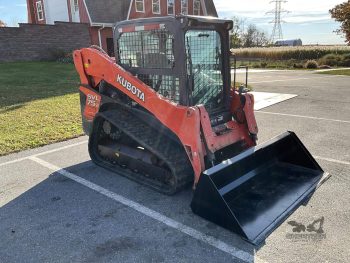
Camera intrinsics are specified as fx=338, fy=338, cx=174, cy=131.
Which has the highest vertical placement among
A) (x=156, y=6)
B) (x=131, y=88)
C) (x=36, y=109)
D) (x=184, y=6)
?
(x=184, y=6)

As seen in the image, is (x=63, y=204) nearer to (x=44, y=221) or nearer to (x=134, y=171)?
(x=44, y=221)

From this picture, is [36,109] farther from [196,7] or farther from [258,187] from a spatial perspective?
[196,7]

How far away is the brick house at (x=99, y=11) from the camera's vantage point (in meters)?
23.0

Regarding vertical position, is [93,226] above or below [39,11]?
below

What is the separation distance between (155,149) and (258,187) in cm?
139

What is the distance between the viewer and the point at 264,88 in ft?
47.2

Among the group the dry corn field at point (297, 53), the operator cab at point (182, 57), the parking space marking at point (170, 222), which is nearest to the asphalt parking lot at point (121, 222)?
the parking space marking at point (170, 222)

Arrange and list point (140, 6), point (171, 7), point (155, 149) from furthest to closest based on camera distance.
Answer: point (171, 7) < point (140, 6) < point (155, 149)

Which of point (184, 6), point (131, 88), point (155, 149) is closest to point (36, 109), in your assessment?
point (131, 88)

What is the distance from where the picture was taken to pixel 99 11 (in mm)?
23188

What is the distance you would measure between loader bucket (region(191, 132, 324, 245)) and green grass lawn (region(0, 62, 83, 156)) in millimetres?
4170

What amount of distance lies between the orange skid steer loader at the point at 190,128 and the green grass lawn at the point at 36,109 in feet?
6.57

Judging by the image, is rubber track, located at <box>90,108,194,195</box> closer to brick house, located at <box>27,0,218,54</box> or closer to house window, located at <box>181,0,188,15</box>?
brick house, located at <box>27,0,218,54</box>

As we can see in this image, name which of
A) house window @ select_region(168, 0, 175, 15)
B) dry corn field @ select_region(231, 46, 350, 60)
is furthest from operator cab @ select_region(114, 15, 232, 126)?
dry corn field @ select_region(231, 46, 350, 60)
